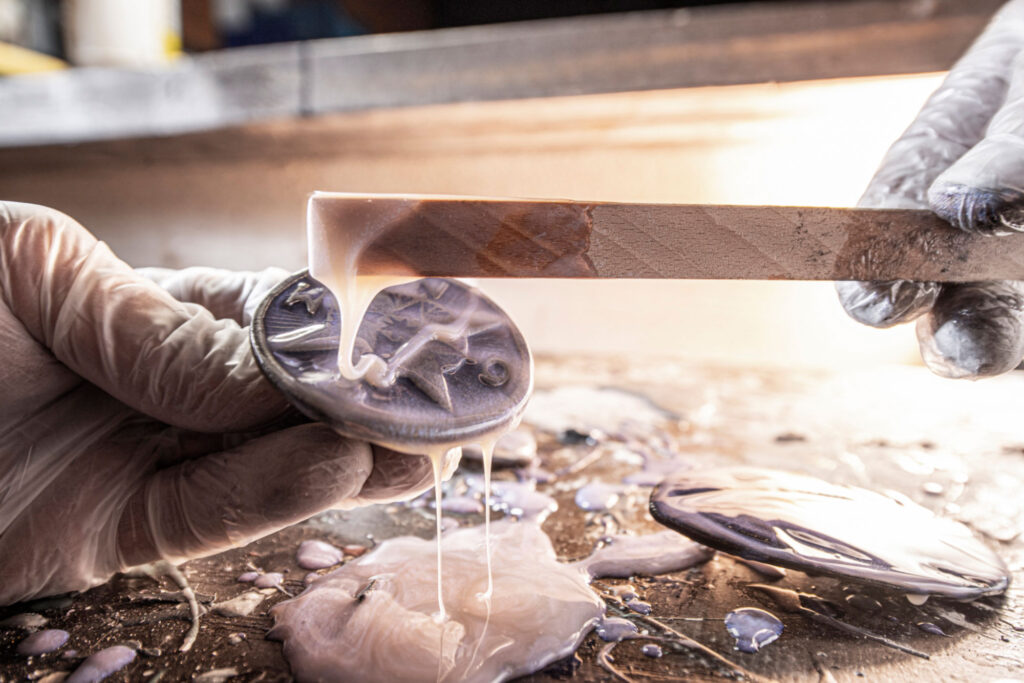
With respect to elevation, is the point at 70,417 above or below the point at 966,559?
above

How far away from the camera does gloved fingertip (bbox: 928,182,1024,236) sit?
1.11 metres

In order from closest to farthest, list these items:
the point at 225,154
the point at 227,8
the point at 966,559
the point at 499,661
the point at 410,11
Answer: the point at 499,661
the point at 966,559
the point at 225,154
the point at 227,8
the point at 410,11

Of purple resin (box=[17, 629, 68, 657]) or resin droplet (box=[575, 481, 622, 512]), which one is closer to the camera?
purple resin (box=[17, 629, 68, 657])

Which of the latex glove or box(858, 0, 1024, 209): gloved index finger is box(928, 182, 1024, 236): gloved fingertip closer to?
box(858, 0, 1024, 209): gloved index finger

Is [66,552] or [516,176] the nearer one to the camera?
[66,552]

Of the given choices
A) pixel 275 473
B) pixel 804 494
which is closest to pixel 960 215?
pixel 804 494

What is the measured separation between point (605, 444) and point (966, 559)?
938mm

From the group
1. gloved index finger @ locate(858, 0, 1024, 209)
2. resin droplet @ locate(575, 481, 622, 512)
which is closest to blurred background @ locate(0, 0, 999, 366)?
gloved index finger @ locate(858, 0, 1024, 209)

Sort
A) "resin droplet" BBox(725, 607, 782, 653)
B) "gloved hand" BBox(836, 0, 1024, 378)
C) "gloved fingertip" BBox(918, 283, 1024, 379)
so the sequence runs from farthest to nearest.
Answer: "gloved fingertip" BBox(918, 283, 1024, 379), "gloved hand" BBox(836, 0, 1024, 378), "resin droplet" BBox(725, 607, 782, 653)

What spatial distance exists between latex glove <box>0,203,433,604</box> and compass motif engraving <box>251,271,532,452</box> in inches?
4.5

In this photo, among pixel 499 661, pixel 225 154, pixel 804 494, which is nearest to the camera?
pixel 499 661

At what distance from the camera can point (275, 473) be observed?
1059 millimetres

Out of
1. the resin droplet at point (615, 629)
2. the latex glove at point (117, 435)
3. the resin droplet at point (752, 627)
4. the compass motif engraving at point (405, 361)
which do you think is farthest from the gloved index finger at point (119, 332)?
the resin droplet at point (752, 627)

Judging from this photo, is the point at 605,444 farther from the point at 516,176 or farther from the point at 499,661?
the point at 516,176
